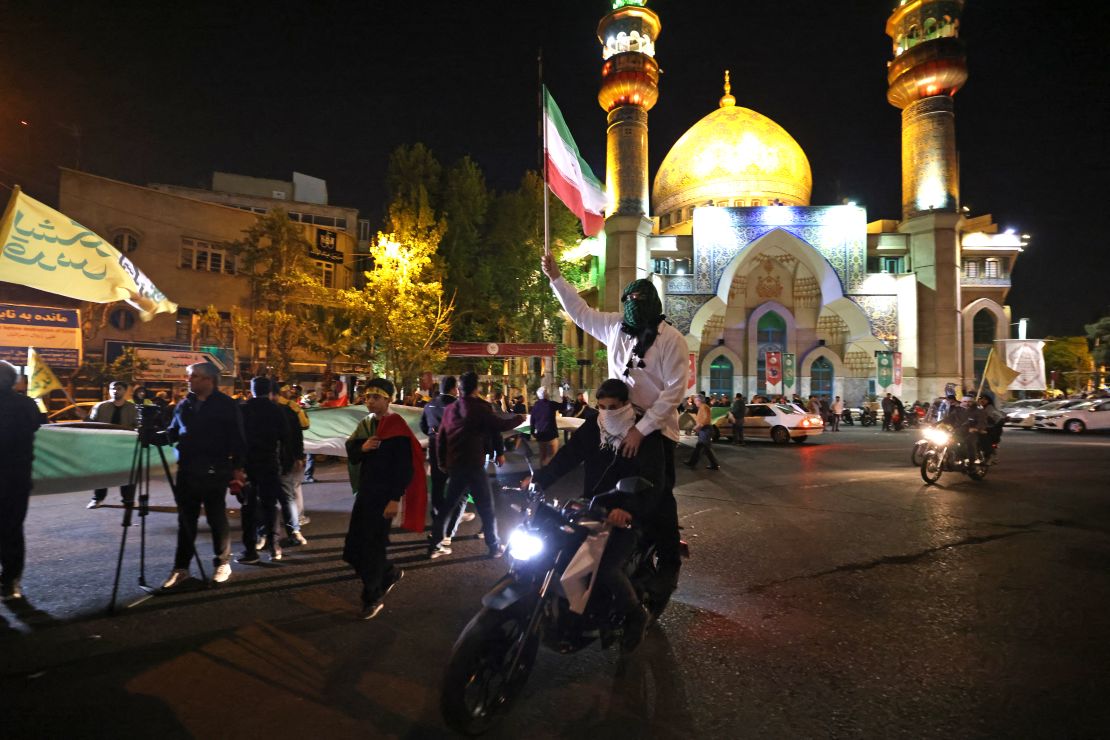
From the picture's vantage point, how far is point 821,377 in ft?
115

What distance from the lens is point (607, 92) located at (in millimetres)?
32438

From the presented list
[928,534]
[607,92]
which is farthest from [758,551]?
[607,92]

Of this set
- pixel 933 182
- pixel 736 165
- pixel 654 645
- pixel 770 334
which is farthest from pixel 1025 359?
pixel 654 645

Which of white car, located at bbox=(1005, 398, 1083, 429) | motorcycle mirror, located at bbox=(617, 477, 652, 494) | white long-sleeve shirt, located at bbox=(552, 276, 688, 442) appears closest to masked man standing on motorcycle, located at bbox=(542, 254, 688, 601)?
white long-sleeve shirt, located at bbox=(552, 276, 688, 442)

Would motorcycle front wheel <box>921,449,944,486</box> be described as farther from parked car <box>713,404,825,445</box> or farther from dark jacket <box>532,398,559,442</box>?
parked car <box>713,404,825,445</box>

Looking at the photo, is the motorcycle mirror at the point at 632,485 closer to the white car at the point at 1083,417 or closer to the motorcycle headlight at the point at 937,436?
the motorcycle headlight at the point at 937,436

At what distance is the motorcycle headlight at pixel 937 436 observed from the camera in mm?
9547

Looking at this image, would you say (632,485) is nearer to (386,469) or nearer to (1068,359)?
(386,469)

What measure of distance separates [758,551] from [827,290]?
29802 millimetres

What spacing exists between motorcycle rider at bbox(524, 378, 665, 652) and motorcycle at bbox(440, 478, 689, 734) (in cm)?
9

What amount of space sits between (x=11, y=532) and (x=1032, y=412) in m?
31.1

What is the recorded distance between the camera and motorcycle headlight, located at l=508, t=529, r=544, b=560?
2.61 meters

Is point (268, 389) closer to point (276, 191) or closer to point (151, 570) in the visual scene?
point (151, 570)

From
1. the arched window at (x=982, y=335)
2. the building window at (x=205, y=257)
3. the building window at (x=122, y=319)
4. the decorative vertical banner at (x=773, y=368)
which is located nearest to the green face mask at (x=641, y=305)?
the building window at (x=122, y=319)
